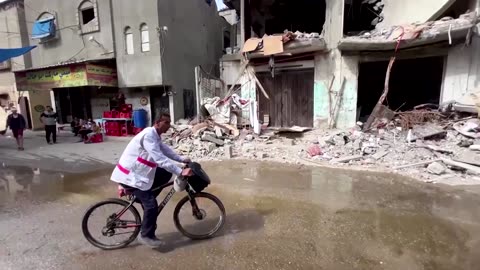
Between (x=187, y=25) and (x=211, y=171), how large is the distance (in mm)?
10820

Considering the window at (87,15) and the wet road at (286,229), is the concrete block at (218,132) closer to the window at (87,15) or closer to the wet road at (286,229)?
the wet road at (286,229)

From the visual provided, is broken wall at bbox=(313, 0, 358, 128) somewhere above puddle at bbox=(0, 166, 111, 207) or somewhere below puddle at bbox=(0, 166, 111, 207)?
above

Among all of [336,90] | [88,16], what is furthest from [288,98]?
[88,16]

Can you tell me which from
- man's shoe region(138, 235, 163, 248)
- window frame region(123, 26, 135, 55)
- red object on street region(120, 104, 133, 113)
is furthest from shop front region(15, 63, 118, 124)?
man's shoe region(138, 235, 163, 248)

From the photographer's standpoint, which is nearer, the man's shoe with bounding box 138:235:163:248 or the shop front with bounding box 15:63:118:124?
the man's shoe with bounding box 138:235:163:248

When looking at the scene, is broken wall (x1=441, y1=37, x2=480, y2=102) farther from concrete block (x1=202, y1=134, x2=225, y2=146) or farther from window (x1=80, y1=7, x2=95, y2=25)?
window (x1=80, y1=7, x2=95, y2=25)

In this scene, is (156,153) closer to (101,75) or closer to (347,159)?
(347,159)

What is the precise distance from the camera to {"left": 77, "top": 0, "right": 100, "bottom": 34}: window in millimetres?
14173

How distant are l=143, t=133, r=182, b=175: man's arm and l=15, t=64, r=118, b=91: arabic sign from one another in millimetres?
11469

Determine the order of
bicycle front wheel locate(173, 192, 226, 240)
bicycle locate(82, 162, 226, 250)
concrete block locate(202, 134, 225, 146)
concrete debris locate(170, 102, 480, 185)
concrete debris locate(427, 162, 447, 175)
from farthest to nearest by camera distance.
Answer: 1. concrete block locate(202, 134, 225, 146)
2. concrete debris locate(170, 102, 480, 185)
3. concrete debris locate(427, 162, 447, 175)
4. bicycle front wheel locate(173, 192, 226, 240)
5. bicycle locate(82, 162, 226, 250)

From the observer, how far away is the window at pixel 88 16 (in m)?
14.2

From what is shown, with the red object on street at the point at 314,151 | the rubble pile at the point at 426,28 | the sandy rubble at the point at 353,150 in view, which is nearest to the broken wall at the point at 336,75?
the sandy rubble at the point at 353,150

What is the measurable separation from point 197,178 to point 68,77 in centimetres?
1290

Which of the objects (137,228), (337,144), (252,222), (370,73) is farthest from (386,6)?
(137,228)
